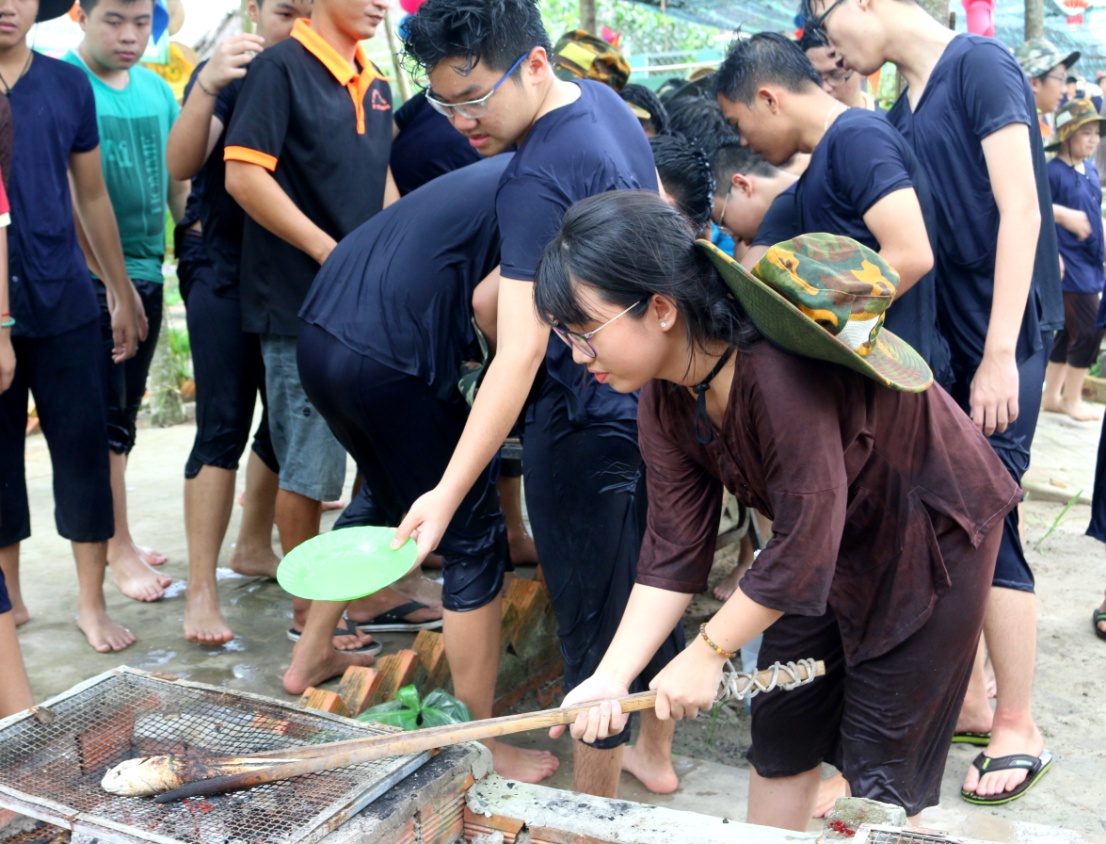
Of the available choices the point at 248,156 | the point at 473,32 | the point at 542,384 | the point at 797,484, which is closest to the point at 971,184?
the point at 542,384

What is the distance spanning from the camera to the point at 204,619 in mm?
3414

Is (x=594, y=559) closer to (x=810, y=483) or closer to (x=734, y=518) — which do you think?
(x=810, y=483)

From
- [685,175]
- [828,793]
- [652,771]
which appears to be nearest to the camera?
[828,793]

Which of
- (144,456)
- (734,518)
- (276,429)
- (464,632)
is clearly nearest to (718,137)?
(734,518)

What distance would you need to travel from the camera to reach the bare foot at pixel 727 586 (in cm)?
387

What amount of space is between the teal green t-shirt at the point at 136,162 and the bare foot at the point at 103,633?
4.01 ft

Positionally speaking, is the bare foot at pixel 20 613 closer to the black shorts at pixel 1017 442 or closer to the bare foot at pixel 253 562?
the bare foot at pixel 253 562

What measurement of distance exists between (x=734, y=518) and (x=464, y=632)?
4.72ft

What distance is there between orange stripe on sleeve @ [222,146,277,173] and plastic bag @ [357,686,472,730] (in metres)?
1.53

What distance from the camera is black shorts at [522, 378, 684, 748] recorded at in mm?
2408

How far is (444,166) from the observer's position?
145 inches

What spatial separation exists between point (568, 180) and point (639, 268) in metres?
0.66

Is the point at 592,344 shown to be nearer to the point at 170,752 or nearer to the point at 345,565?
the point at 345,565

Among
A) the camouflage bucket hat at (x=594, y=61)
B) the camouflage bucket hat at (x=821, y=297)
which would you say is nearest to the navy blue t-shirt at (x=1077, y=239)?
the camouflage bucket hat at (x=594, y=61)
